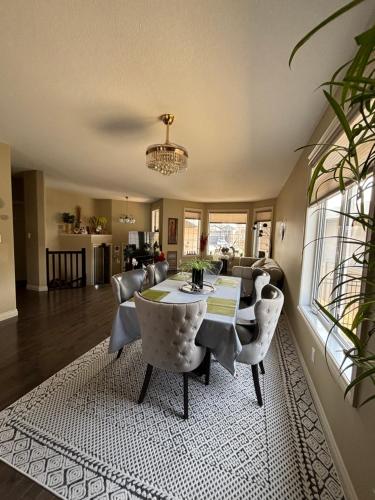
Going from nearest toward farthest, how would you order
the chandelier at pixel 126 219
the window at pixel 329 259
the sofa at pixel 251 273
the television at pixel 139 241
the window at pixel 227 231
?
1. the window at pixel 329 259
2. the sofa at pixel 251 273
3. the television at pixel 139 241
4. the chandelier at pixel 126 219
5. the window at pixel 227 231

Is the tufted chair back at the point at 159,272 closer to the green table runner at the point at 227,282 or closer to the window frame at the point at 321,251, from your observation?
the green table runner at the point at 227,282

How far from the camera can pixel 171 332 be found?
5.41 feet

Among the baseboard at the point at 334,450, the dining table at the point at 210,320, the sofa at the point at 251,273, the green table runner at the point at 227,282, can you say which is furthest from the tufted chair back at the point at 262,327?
the sofa at the point at 251,273

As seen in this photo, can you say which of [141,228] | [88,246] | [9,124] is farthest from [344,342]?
[141,228]

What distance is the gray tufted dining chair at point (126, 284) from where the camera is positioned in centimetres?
246

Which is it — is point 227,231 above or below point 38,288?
above

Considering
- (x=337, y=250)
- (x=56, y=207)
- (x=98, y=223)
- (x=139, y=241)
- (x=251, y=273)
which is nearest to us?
(x=337, y=250)

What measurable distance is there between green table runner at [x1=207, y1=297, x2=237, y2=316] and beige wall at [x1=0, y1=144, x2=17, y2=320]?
3278mm

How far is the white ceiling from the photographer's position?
48.7 inches

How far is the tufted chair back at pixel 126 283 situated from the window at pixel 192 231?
5.49 metres

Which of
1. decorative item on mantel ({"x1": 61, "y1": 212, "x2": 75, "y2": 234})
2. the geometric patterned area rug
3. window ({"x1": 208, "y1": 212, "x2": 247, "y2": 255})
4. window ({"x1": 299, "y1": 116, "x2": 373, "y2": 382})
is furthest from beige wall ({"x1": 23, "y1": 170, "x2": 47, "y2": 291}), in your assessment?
window ({"x1": 208, "y1": 212, "x2": 247, "y2": 255})

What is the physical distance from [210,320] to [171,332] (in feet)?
1.27

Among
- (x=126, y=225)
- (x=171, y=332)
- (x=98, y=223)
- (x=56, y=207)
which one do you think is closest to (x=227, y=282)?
(x=171, y=332)

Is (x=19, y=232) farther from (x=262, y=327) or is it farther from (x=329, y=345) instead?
(x=329, y=345)
